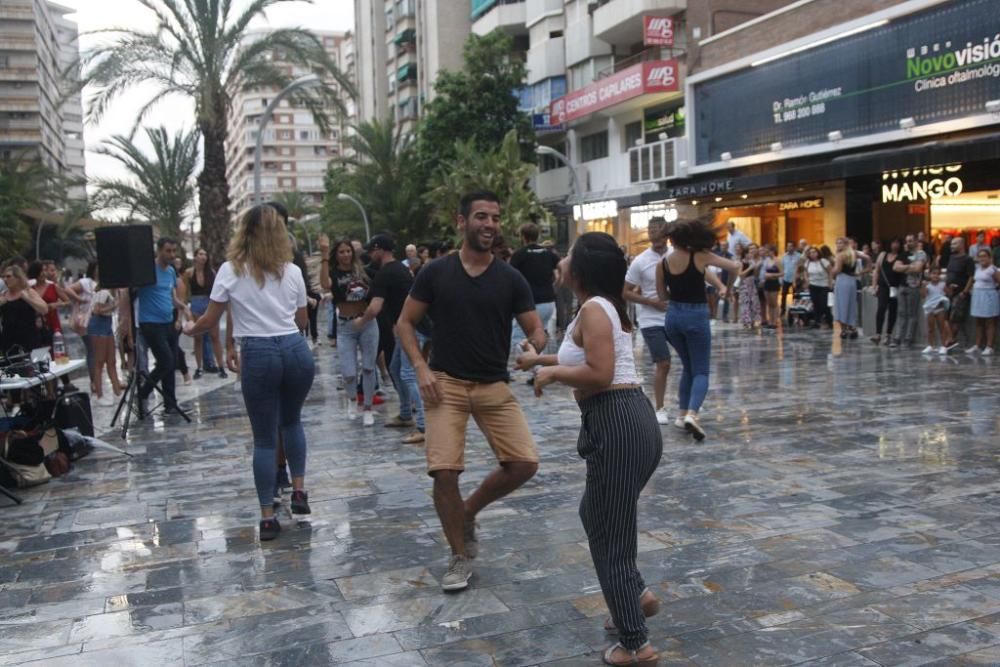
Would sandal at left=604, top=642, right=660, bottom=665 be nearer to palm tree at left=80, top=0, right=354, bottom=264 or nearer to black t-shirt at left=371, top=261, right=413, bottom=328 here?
black t-shirt at left=371, top=261, right=413, bottom=328

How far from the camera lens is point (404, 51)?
6234 cm

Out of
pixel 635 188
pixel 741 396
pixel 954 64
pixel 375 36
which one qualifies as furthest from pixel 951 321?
pixel 375 36

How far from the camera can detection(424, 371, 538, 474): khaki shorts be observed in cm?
466

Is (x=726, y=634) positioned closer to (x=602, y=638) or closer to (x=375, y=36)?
(x=602, y=638)

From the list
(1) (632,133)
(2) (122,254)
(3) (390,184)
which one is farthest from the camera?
(3) (390,184)

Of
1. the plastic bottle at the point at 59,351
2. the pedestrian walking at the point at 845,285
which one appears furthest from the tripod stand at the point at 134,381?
the pedestrian walking at the point at 845,285

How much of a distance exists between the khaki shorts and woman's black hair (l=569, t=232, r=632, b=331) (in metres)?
1.06

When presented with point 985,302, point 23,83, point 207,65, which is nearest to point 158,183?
point 207,65

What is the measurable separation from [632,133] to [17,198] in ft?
87.8

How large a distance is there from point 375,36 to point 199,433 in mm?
62475

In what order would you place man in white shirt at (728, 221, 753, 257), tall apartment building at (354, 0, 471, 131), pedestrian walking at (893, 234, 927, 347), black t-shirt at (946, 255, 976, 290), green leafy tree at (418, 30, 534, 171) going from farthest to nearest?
tall apartment building at (354, 0, 471, 131) → green leafy tree at (418, 30, 534, 171) → man in white shirt at (728, 221, 753, 257) → pedestrian walking at (893, 234, 927, 347) → black t-shirt at (946, 255, 976, 290)

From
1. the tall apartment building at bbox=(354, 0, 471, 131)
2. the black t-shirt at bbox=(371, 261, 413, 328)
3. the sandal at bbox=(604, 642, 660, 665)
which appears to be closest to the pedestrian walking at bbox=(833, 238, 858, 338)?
the black t-shirt at bbox=(371, 261, 413, 328)

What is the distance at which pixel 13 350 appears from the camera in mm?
9336

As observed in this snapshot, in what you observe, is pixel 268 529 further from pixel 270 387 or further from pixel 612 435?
pixel 612 435
